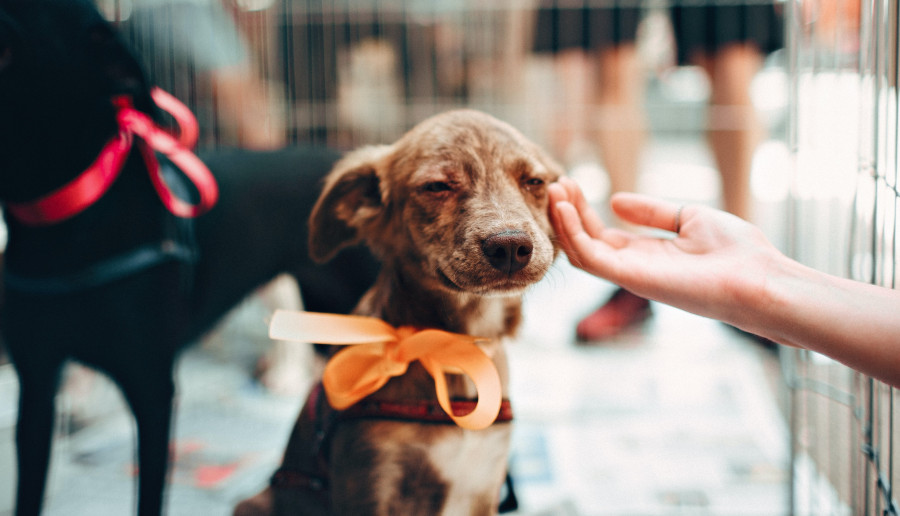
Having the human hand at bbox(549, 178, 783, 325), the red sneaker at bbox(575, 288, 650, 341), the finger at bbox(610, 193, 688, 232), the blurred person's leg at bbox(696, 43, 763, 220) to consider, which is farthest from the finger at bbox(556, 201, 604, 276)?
the blurred person's leg at bbox(696, 43, 763, 220)

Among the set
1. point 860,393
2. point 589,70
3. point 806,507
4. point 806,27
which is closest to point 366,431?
point 860,393

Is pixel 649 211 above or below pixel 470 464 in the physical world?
above

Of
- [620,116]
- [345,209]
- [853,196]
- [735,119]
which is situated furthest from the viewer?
[620,116]

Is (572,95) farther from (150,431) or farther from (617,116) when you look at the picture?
(150,431)

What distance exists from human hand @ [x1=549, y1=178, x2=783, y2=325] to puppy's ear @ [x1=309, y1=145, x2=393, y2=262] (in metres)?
0.30

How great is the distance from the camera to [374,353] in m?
0.89

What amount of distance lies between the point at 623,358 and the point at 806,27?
141 centimetres

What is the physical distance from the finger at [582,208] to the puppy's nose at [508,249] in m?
0.23

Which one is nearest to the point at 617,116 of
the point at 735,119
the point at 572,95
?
the point at 572,95

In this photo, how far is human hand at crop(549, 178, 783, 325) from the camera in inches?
33.4

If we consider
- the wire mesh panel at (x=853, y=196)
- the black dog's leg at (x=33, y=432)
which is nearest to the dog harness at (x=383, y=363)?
the black dog's leg at (x=33, y=432)

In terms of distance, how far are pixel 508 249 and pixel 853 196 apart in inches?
30.3

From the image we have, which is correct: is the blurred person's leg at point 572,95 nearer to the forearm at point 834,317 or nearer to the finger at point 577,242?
the finger at point 577,242

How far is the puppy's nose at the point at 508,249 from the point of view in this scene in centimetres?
80
